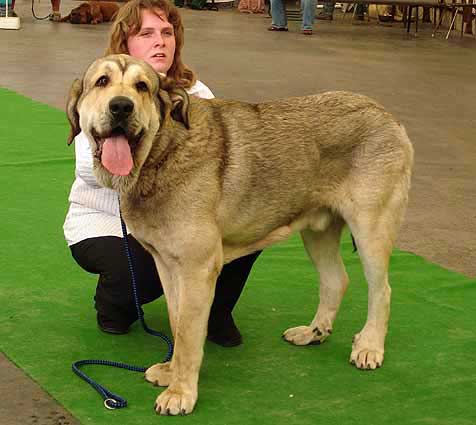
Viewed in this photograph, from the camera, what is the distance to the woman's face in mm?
4613

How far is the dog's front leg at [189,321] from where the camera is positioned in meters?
3.97

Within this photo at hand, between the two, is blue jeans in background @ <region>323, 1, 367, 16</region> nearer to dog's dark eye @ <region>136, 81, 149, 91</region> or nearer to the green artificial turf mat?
the green artificial turf mat

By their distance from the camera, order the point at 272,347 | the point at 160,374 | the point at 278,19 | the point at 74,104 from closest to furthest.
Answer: the point at 74,104, the point at 160,374, the point at 272,347, the point at 278,19

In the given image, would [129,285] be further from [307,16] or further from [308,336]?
[307,16]

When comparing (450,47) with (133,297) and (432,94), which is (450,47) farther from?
(133,297)

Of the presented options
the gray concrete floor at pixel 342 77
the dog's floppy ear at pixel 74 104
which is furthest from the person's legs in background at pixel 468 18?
the dog's floppy ear at pixel 74 104

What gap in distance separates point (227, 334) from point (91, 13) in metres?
16.0

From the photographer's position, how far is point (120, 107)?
3633 mm

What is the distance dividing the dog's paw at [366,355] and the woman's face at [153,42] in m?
1.51

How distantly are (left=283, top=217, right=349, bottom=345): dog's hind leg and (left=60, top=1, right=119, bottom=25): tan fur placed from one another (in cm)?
1555

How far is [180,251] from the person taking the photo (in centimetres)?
395

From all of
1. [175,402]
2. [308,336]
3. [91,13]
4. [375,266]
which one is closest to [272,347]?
[308,336]

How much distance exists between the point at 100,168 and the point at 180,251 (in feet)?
1.46

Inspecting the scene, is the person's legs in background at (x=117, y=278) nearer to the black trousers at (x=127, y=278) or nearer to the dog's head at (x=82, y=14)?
the black trousers at (x=127, y=278)
